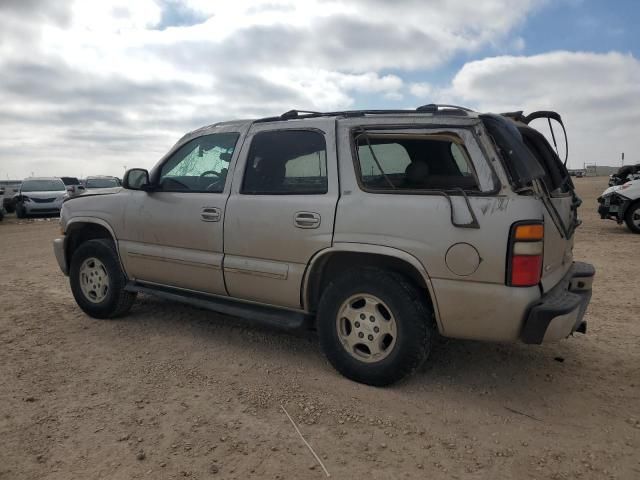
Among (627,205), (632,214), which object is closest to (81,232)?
(627,205)

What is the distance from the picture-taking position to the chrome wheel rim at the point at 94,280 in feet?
16.5

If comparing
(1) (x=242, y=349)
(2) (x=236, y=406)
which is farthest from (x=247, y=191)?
(2) (x=236, y=406)

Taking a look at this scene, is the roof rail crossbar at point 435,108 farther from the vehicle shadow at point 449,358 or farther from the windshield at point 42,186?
the windshield at point 42,186

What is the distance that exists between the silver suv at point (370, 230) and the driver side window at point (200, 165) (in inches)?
0.5

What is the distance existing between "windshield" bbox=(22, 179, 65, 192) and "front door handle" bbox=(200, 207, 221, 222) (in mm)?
18186

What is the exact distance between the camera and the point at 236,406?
3.24 m

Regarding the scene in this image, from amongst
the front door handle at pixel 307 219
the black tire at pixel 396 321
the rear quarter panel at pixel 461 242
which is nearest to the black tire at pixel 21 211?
the front door handle at pixel 307 219

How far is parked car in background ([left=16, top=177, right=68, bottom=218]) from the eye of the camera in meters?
19.1

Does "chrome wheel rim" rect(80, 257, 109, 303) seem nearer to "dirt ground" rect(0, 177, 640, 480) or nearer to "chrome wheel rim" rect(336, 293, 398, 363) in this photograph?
"dirt ground" rect(0, 177, 640, 480)

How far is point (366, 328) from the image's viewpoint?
3465 mm

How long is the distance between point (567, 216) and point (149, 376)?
10.8 feet

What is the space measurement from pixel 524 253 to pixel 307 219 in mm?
1460

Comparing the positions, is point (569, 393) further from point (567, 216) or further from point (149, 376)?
point (149, 376)

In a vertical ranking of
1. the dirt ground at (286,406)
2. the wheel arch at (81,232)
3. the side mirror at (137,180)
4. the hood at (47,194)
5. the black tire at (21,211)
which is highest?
the side mirror at (137,180)
